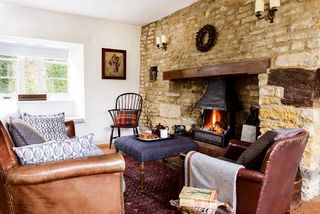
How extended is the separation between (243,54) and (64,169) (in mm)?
2710

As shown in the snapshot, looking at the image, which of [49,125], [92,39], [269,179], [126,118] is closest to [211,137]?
[126,118]

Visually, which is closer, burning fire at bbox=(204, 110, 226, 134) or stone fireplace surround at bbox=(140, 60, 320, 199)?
stone fireplace surround at bbox=(140, 60, 320, 199)

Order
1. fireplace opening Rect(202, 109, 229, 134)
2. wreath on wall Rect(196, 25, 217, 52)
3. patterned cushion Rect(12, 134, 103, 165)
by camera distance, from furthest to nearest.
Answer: wreath on wall Rect(196, 25, 217, 52) < fireplace opening Rect(202, 109, 229, 134) < patterned cushion Rect(12, 134, 103, 165)

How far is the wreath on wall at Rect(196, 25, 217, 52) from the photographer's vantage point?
368 cm

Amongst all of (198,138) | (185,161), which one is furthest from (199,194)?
(198,138)

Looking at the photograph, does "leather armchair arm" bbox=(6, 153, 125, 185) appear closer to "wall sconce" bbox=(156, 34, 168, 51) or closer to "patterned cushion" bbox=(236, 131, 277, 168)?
"patterned cushion" bbox=(236, 131, 277, 168)

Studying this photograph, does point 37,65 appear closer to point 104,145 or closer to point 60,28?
point 60,28

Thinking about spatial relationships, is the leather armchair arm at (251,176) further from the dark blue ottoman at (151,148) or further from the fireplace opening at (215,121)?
the fireplace opening at (215,121)

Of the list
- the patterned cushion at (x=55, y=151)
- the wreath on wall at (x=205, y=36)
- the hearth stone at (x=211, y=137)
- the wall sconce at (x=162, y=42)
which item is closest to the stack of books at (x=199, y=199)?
the patterned cushion at (x=55, y=151)

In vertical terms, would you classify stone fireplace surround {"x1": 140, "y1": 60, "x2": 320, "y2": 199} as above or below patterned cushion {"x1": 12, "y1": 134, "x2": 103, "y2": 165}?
above

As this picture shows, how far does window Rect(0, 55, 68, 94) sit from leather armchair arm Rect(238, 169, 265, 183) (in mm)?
4197

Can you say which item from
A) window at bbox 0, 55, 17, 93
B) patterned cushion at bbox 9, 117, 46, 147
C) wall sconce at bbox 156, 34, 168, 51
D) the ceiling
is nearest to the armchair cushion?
patterned cushion at bbox 9, 117, 46, 147

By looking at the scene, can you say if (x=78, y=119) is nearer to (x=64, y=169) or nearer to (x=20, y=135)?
→ (x=20, y=135)

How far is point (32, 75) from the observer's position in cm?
454
